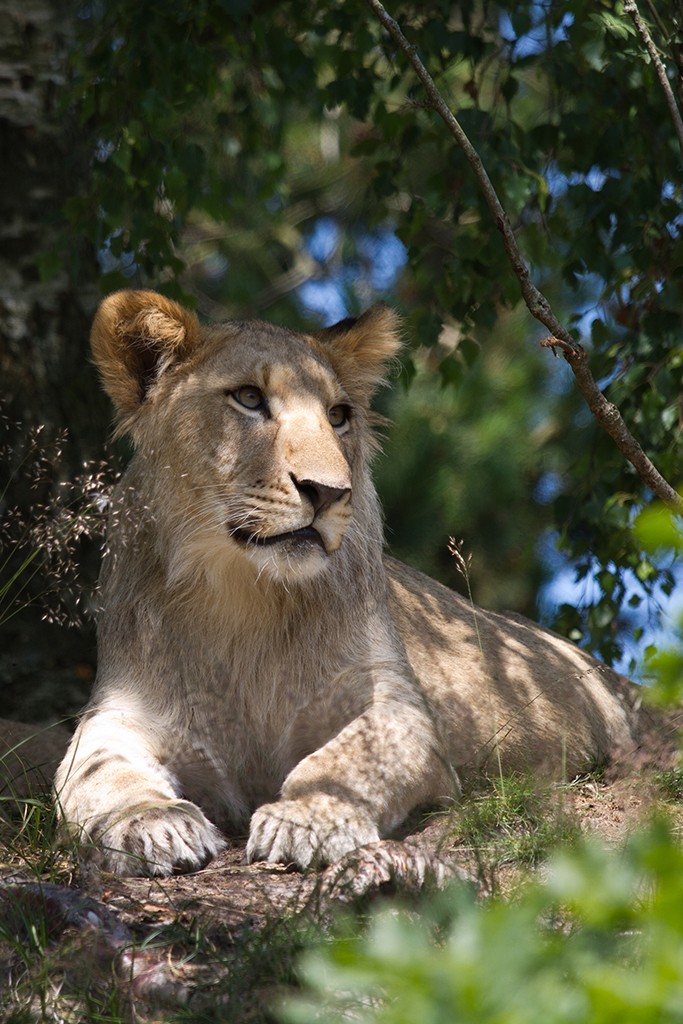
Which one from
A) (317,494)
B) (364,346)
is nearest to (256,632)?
(317,494)

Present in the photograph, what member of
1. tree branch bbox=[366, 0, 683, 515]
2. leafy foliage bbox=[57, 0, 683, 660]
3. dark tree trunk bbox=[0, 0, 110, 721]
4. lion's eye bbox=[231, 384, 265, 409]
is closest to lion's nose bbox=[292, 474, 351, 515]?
lion's eye bbox=[231, 384, 265, 409]

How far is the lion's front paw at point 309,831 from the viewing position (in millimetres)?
2578

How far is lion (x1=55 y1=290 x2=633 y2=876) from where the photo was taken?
2.86 meters

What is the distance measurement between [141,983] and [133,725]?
1.35 metres

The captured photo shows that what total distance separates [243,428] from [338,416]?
1.54ft

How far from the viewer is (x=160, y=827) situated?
2.59m

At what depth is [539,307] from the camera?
3115 millimetres

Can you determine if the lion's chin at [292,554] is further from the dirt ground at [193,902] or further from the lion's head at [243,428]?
the dirt ground at [193,902]

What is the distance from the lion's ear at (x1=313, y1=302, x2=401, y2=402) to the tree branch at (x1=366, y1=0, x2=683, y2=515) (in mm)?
896

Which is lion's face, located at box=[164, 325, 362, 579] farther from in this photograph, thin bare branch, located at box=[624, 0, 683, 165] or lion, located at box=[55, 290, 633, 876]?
thin bare branch, located at box=[624, 0, 683, 165]

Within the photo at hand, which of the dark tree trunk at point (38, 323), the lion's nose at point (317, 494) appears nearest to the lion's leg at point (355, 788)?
the lion's nose at point (317, 494)

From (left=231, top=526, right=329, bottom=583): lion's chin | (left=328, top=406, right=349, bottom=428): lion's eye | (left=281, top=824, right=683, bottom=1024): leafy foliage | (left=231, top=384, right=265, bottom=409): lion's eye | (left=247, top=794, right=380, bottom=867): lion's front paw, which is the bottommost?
(left=247, top=794, right=380, bottom=867): lion's front paw

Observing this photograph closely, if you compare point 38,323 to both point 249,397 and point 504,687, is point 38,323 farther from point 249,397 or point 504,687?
point 504,687

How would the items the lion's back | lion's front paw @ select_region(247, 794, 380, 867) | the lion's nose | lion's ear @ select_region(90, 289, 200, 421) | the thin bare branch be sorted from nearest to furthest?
lion's front paw @ select_region(247, 794, 380, 867)
the lion's nose
the thin bare branch
lion's ear @ select_region(90, 289, 200, 421)
the lion's back
